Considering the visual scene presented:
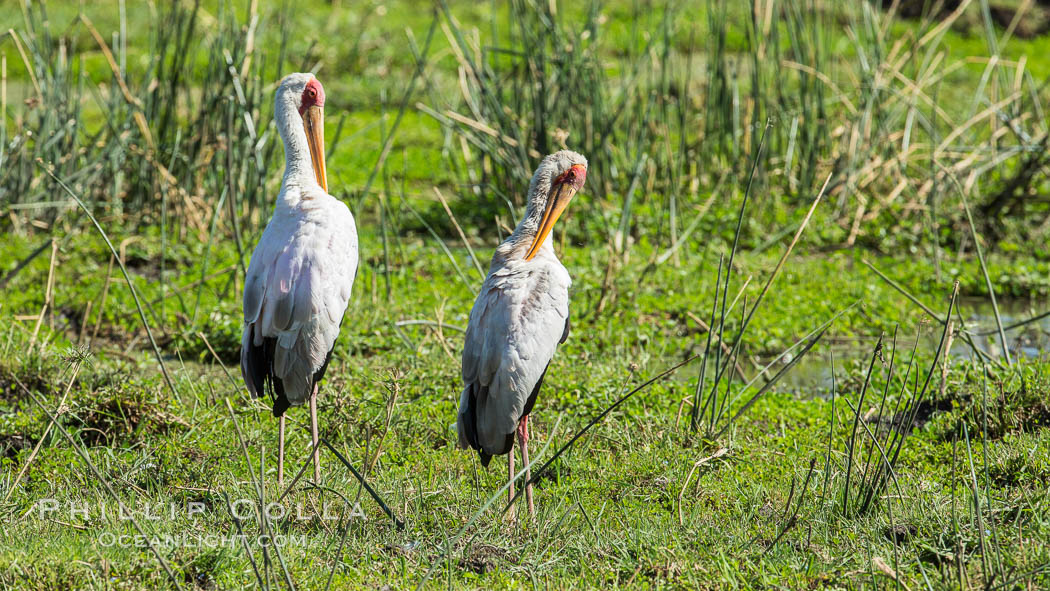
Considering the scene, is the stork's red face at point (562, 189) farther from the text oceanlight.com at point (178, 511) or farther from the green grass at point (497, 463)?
the text oceanlight.com at point (178, 511)

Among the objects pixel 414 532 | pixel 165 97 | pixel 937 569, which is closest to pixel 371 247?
pixel 165 97

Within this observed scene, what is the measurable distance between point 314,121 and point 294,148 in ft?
0.81

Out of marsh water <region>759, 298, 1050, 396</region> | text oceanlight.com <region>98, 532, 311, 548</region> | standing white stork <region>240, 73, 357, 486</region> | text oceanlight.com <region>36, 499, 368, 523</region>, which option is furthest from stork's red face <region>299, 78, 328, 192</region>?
marsh water <region>759, 298, 1050, 396</region>

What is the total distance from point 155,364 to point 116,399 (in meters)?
0.83

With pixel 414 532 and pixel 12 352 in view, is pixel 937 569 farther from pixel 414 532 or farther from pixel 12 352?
pixel 12 352

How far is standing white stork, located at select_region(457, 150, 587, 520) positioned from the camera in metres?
3.25

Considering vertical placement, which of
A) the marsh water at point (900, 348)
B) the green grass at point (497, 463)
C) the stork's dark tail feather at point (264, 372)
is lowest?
the marsh water at point (900, 348)

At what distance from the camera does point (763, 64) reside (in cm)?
652

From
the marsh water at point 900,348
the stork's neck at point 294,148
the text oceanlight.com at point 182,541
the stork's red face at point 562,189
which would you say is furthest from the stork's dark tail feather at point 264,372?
the marsh water at point 900,348

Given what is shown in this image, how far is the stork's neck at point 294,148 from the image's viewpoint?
12.9 feet

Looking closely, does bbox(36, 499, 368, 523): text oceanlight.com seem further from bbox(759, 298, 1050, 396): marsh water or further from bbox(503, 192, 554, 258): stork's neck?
bbox(759, 298, 1050, 396): marsh water

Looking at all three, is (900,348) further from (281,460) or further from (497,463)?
(281,460)

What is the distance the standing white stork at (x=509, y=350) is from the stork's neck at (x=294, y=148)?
3.14 feet

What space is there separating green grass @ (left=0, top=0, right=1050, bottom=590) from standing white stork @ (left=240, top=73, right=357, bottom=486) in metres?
0.23
